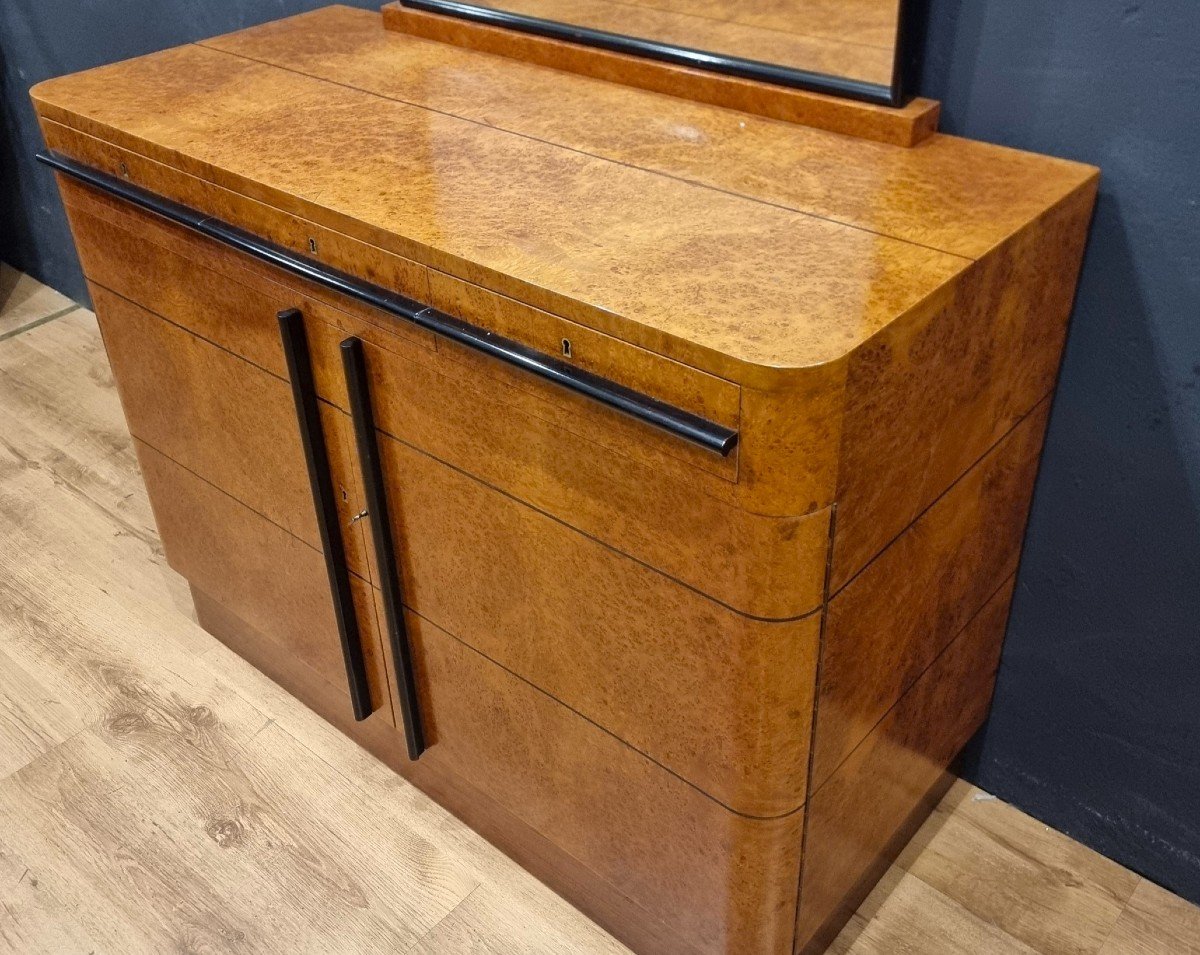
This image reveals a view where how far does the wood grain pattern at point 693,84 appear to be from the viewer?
54.6 inches

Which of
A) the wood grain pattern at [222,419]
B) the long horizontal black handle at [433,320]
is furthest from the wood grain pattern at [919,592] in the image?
the wood grain pattern at [222,419]

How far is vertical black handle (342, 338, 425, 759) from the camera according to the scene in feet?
4.54

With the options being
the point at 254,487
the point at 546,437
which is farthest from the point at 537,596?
the point at 254,487

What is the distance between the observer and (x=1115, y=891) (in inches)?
66.1

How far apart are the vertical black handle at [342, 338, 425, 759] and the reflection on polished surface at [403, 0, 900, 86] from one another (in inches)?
22.7

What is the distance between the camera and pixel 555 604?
1.33 m

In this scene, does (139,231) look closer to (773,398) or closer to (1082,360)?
(773,398)

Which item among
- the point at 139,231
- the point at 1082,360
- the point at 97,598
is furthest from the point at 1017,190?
the point at 97,598

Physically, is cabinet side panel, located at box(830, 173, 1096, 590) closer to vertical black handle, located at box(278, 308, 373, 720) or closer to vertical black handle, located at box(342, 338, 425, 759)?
vertical black handle, located at box(342, 338, 425, 759)

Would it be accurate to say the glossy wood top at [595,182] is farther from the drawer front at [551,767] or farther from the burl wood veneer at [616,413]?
the drawer front at [551,767]

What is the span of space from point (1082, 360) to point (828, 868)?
2.20ft

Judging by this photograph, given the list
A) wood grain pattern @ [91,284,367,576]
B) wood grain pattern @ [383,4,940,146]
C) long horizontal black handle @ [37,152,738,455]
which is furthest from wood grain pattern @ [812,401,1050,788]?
wood grain pattern @ [91,284,367,576]

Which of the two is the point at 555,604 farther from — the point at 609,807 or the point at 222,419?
the point at 222,419

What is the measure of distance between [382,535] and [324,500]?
0.12 meters
